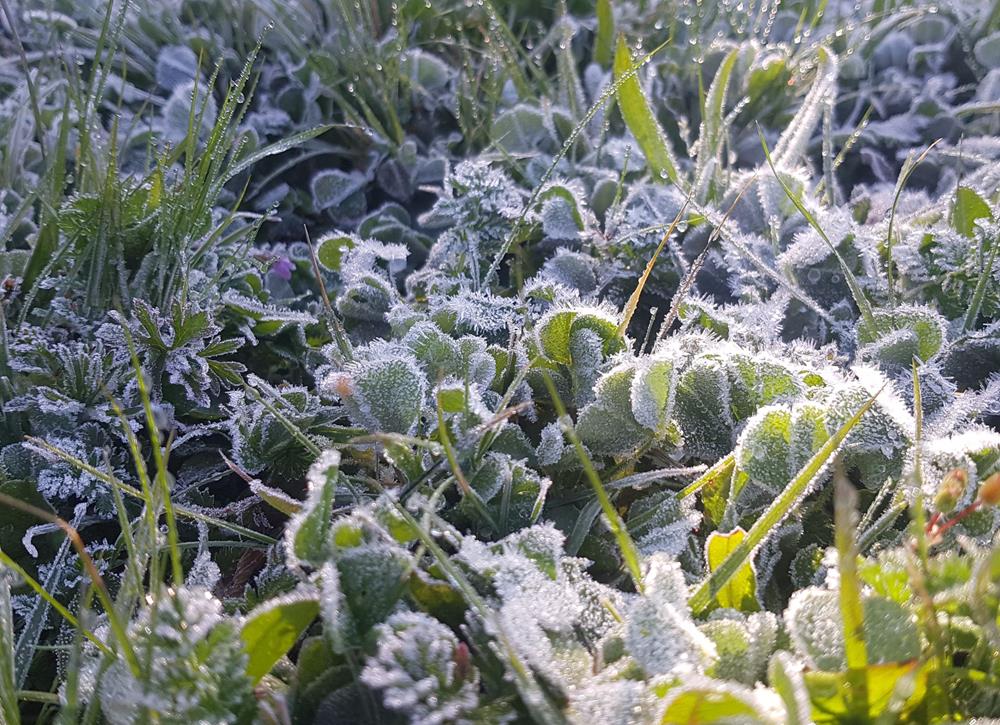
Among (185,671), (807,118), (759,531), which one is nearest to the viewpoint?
(185,671)

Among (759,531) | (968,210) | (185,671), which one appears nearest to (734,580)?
(759,531)

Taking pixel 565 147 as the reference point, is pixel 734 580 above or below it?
below

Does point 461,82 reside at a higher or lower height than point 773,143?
higher

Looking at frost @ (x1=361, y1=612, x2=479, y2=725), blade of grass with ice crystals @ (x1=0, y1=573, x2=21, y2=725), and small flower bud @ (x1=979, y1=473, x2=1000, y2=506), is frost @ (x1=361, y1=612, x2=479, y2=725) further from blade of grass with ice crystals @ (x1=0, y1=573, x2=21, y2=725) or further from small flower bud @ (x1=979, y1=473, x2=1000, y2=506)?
A: small flower bud @ (x1=979, y1=473, x2=1000, y2=506)

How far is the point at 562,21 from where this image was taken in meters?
1.61

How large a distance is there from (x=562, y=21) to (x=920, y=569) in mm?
1268

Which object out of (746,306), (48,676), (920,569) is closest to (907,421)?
(920,569)

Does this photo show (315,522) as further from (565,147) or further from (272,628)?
(565,147)

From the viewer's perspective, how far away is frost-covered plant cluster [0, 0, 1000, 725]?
622mm

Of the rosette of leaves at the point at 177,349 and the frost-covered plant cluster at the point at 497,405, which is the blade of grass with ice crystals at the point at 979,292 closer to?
the frost-covered plant cluster at the point at 497,405

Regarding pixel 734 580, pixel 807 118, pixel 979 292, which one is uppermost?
pixel 807 118

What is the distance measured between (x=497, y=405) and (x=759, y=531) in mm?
328

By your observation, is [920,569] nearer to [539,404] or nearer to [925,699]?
[925,699]

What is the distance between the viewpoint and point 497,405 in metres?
0.94
